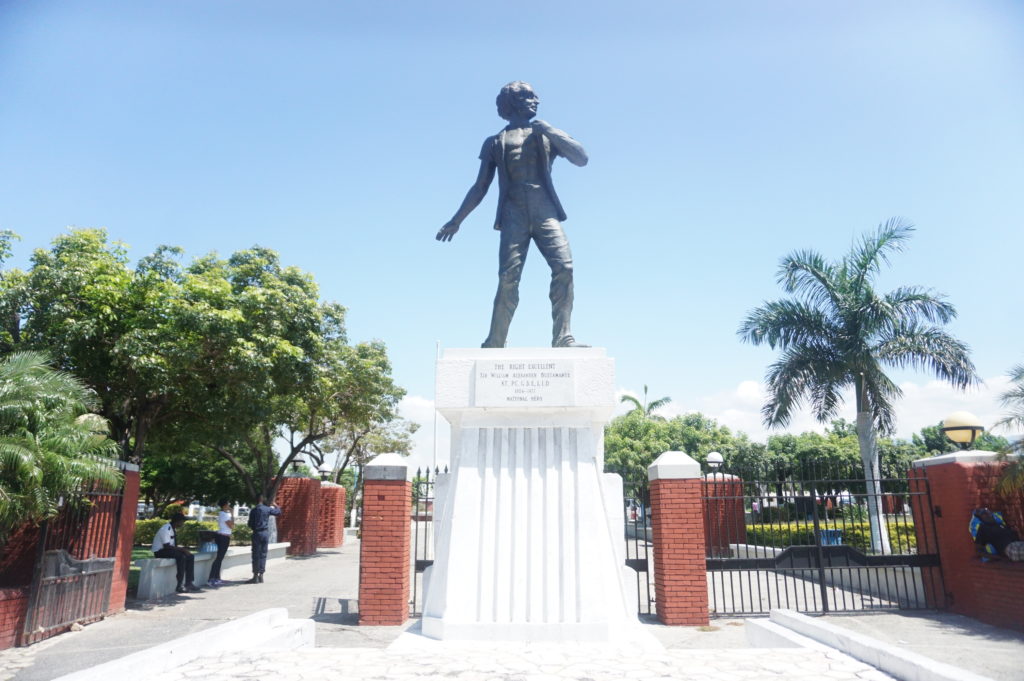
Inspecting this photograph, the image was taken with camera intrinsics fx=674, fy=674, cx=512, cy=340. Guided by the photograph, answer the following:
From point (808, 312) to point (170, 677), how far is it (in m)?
15.1

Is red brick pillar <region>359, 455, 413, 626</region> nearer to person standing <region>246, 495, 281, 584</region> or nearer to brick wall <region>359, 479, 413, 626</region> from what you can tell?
brick wall <region>359, 479, 413, 626</region>

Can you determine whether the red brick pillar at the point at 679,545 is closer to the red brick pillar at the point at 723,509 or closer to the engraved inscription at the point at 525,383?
the red brick pillar at the point at 723,509

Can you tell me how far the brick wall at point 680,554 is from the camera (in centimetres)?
898

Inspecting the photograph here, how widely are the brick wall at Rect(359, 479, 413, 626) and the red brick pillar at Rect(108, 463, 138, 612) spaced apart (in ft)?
12.8

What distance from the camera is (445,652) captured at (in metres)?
5.04

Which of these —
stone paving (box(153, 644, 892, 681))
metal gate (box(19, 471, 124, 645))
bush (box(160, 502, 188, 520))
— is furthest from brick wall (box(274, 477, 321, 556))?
stone paving (box(153, 644, 892, 681))

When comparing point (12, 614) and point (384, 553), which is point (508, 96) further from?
point (12, 614)

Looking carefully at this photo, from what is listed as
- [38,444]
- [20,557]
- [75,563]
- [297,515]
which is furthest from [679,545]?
[297,515]

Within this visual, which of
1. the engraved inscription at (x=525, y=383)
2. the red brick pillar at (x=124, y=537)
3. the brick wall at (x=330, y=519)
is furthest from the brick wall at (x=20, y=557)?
the brick wall at (x=330, y=519)

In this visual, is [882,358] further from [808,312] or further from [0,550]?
[0,550]

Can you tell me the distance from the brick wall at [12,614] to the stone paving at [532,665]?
4.36 metres

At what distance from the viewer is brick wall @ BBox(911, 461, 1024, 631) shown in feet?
28.1

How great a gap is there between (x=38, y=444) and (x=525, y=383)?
17.4 feet

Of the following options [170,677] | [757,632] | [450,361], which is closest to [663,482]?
[757,632]
